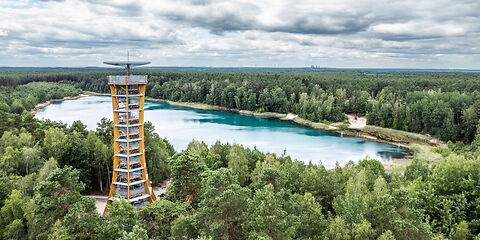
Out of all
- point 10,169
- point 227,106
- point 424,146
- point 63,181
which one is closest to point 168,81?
point 227,106

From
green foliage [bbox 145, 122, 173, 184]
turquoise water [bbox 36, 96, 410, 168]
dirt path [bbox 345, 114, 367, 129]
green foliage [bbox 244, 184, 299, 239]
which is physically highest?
green foliage [bbox 244, 184, 299, 239]

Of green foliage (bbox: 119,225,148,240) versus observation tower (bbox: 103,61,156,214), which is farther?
observation tower (bbox: 103,61,156,214)

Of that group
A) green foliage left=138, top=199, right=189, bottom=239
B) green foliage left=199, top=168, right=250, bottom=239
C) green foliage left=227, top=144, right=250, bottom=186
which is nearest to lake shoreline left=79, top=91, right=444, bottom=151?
green foliage left=227, top=144, right=250, bottom=186

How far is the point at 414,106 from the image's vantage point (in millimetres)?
67688

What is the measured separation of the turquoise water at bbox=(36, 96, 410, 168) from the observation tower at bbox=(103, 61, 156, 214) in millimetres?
27481

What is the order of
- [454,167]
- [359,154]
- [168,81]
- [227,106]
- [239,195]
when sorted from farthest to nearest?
1. [168,81]
2. [227,106]
3. [359,154]
4. [454,167]
5. [239,195]

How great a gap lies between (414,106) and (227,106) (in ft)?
180

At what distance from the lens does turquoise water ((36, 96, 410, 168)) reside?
53209 millimetres

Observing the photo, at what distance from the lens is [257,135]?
217ft

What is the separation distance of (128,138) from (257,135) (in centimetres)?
4336

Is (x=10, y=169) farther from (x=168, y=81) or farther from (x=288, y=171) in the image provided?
(x=168, y=81)

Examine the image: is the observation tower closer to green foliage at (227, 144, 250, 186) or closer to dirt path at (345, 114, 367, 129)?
green foliage at (227, 144, 250, 186)

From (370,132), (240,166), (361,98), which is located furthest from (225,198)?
(361,98)

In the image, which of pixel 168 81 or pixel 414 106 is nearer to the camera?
pixel 414 106
